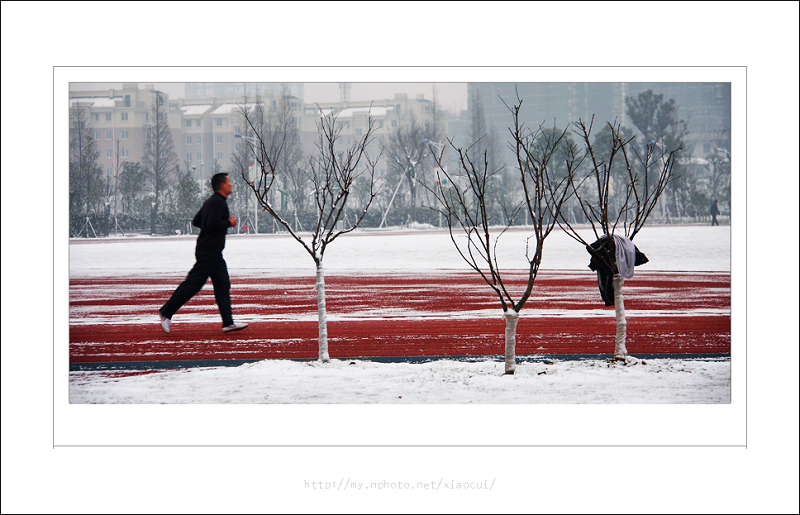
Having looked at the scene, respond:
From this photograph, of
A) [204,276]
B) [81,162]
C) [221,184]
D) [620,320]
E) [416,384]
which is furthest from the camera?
[81,162]

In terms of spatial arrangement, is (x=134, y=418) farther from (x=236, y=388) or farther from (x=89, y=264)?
(x=89, y=264)

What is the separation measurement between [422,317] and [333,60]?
4079 millimetres

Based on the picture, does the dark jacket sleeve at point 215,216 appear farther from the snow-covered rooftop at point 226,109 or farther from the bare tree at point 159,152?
the snow-covered rooftop at point 226,109

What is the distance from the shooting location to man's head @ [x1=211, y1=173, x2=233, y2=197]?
730 cm

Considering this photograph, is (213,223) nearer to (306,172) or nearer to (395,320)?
(395,320)

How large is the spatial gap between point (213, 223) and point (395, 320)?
9.87ft

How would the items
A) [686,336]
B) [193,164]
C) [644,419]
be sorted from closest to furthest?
[644,419] → [686,336] → [193,164]

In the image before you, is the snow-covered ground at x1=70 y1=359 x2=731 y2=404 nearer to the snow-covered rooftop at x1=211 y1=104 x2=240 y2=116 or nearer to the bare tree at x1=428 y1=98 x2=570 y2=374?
the bare tree at x1=428 y1=98 x2=570 y2=374

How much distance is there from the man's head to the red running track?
5.23 feet

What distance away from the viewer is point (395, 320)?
936cm

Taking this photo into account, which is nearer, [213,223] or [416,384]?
[416,384]

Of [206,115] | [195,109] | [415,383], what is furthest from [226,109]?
[415,383]
